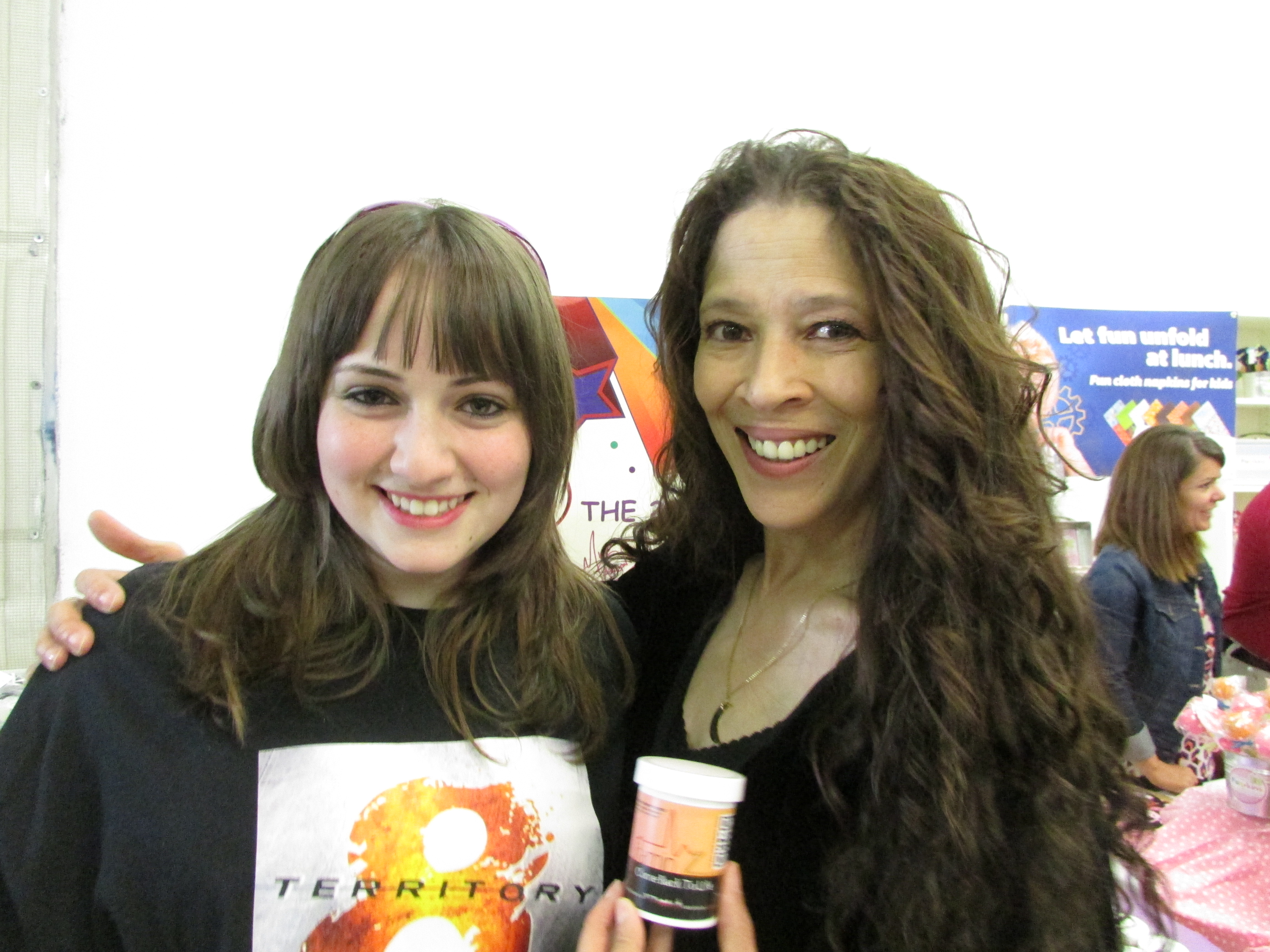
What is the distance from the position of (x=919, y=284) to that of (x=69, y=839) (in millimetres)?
1099

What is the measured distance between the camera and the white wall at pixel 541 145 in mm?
2592

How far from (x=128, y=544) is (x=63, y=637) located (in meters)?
0.27

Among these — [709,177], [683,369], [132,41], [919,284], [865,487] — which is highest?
[132,41]

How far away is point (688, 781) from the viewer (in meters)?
0.76

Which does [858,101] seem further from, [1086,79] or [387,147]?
[387,147]

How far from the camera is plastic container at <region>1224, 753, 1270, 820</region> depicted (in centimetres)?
169

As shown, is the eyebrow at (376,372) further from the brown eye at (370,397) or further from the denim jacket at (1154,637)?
the denim jacket at (1154,637)

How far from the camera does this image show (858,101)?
329 cm

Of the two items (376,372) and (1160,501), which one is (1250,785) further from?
(376,372)

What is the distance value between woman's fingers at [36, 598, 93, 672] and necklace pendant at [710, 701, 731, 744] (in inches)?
29.0

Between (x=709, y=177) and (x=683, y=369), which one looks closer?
(x=709, y=177)

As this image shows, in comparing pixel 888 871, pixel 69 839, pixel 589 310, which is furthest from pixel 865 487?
pixel 589 310

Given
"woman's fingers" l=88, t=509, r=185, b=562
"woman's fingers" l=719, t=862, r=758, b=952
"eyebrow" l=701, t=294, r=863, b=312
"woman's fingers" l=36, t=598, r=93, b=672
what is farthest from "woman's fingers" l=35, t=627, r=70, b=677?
"eyebrow" l=701, t=294, r=863, b=312

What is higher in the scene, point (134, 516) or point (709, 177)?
point (709, 177)
